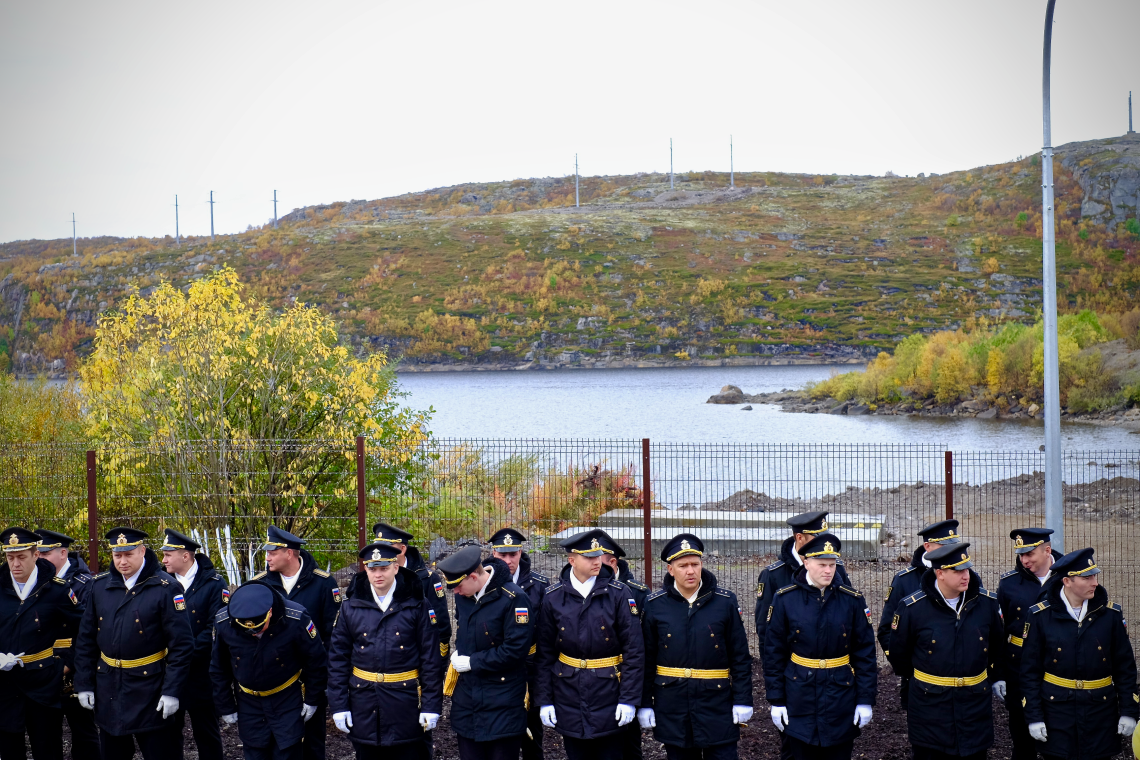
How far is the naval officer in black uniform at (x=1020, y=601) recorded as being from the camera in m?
6.59

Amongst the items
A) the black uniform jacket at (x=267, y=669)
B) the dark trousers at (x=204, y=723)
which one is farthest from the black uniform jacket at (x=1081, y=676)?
the dark trousers at (x=204, y=723)

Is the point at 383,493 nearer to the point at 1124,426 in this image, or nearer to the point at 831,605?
the point at 831,605

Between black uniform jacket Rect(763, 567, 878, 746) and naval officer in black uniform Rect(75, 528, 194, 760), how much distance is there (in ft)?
13.7

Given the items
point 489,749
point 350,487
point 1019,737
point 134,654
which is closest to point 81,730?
point 134,654

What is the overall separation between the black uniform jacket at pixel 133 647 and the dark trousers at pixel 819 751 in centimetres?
432

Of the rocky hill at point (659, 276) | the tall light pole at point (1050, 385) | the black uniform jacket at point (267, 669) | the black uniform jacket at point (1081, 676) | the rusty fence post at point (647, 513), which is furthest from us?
the rocky hill at point (659, 276)

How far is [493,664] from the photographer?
6.08 meters

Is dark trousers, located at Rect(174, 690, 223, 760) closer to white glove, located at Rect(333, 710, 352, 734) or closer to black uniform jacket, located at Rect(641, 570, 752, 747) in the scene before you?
white glove, located at Rect(333, 710, 352, 734)

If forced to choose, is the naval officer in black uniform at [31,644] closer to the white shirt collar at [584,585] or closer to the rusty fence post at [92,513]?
the rusty fence post at [92,513]

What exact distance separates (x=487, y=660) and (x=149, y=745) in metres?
2.77

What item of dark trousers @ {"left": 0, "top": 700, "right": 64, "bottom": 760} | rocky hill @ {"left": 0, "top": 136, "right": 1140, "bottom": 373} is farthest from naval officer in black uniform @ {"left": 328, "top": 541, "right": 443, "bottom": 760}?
rocky hill @ {"left": 0, "top": 136, "right": 1140, "bottom": 373}

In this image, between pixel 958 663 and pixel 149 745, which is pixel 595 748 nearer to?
pixel 958 663

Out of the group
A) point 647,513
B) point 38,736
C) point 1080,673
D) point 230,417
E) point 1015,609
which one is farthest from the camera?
point 230,417

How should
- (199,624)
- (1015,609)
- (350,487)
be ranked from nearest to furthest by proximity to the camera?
(199,624) → (1015,609) → (350,487)
